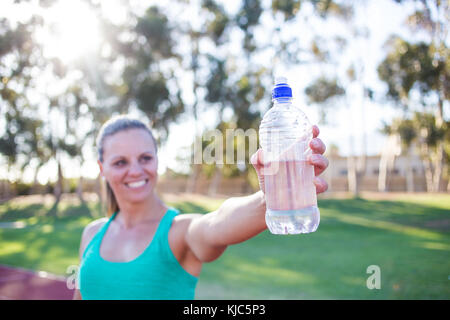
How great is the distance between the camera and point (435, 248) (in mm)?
10148

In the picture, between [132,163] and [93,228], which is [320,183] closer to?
[132,163]

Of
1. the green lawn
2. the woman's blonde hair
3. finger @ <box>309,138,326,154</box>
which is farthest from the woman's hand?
the green lawn

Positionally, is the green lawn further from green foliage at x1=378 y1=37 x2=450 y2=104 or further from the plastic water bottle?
green foliage at x1=378 y1=37 x2=450 y2=104

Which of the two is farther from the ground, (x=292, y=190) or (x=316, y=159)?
(x=316, y=159)

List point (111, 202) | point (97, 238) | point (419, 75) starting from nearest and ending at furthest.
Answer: point (97, 238), point (111, 202), point (419, 75)

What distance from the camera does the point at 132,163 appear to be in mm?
2781

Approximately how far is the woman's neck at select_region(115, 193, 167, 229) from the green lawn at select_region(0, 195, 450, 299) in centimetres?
411

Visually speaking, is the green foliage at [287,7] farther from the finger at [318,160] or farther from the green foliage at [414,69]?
the finger at [318,160]

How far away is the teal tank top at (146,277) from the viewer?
2.42 metres

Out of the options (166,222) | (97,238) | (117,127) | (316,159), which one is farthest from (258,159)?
(97,238)

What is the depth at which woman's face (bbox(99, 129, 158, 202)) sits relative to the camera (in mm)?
2771

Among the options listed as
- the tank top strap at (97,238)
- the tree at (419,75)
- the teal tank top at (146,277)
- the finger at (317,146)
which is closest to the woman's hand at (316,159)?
the finger at (317,146)

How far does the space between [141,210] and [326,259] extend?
7.28 m
